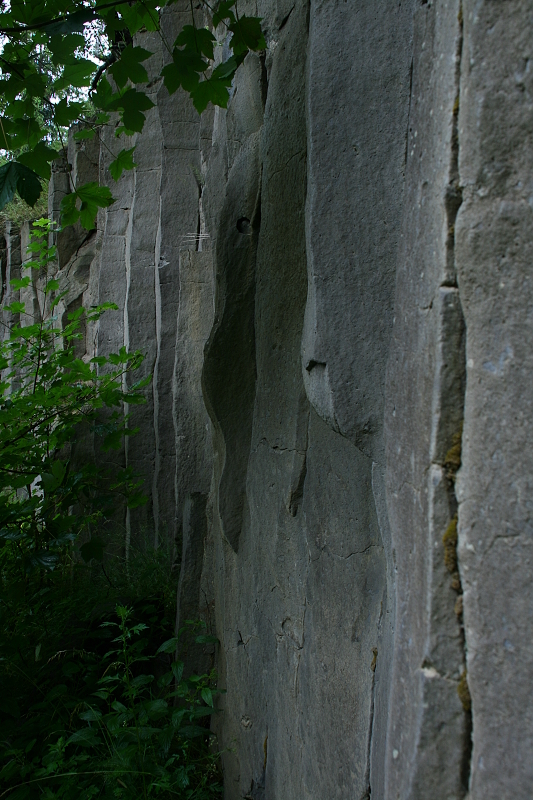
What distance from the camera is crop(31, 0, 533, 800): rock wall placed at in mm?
1021

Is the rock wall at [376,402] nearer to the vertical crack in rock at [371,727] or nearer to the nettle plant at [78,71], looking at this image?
the vertical crack in rock at [371,727]

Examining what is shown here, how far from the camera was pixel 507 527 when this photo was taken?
101cm

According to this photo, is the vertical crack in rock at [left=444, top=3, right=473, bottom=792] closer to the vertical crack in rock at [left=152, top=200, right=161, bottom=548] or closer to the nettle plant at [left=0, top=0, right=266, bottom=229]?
the nettle plant at [left=0, top=0, right=266, bottom=229]

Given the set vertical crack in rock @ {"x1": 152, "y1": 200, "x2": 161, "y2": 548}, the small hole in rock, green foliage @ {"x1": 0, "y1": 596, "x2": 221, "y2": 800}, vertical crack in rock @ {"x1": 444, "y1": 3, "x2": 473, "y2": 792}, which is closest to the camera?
vertical crack in rock @ {"x1": 444, "y1": 3, "x2": 473, "y2": 792}

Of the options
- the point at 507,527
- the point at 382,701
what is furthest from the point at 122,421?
the point at 507,527

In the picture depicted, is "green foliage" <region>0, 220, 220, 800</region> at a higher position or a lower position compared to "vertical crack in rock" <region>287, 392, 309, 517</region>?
lower

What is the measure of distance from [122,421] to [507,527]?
4.48 metres

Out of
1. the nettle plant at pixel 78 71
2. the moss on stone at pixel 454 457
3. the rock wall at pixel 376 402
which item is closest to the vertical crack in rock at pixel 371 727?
the rock wall at pixel 376 402

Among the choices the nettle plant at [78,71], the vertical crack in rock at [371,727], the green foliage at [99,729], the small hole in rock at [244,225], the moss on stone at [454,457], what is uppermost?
the nettle plant at [78,71]

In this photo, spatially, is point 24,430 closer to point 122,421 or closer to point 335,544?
point 122,421

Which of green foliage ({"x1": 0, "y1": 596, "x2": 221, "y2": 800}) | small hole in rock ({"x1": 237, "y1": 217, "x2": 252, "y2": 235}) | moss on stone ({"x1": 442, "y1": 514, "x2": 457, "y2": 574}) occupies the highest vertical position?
small hole in rock ({"x1": 237, "y1": 217, "x2": 252, "y2": 235})

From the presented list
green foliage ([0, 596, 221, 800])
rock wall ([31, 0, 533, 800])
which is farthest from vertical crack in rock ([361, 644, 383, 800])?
green foliage ([0, 596, 221, 800])

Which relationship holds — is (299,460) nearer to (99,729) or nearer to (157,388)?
(99,729)

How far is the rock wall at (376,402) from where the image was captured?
3.35 feet
